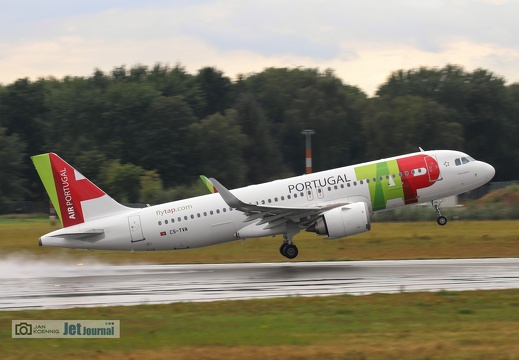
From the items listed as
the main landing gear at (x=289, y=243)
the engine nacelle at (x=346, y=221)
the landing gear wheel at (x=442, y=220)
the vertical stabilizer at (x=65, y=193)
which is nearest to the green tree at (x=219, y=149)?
the landing gear wheel at (x=442, y=220)

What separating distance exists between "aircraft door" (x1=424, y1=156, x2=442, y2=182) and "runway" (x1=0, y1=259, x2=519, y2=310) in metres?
3.74

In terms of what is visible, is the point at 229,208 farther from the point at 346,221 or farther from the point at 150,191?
the point at 150,191

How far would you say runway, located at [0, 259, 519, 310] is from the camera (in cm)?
2491

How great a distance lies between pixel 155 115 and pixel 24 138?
1843 centimetres

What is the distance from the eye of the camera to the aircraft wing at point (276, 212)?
32438 mm

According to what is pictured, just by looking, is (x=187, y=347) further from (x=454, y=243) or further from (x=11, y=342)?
(x=454, y=243)

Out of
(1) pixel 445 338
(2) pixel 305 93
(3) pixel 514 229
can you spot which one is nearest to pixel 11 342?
(1) pixel 445 338

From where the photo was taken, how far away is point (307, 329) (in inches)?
747

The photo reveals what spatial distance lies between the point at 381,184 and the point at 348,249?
572 cm

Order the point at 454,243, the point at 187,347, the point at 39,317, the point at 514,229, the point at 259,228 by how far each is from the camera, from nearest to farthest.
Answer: the point at 187,347 → the point at 39,317 → the point at 259,228 → the point at 454,243 → the point at 514,229

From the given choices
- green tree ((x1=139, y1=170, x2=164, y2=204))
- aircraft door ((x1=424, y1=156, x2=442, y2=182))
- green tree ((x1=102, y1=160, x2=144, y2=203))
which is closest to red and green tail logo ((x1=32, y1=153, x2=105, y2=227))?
aircraft door ((x1=424, y1=156, x2=442, y2=182))

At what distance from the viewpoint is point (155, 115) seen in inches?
4060

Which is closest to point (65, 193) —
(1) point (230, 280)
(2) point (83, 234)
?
(2) point (83, 234)

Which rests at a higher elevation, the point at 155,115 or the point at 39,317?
the point at 155,115
